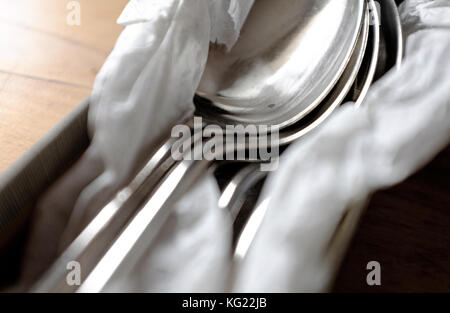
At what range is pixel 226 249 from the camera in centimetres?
15

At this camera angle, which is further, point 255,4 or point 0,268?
point 255,4

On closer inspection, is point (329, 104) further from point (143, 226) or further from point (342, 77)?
point (143, 226)

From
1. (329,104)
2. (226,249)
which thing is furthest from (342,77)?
(226,249)

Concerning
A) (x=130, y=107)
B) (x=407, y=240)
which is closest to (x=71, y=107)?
(x=130, y=107)

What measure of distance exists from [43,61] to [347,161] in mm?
146

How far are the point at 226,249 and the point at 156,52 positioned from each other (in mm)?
91

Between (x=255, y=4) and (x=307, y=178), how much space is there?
15 centimetres

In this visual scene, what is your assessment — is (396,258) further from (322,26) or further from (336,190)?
(322,26)

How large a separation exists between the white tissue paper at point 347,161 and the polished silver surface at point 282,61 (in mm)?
32

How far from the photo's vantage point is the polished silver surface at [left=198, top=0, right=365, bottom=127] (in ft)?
0.75

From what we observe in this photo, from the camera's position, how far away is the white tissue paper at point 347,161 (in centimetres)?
14

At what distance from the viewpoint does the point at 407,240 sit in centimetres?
18

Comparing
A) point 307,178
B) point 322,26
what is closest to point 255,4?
point 322,26

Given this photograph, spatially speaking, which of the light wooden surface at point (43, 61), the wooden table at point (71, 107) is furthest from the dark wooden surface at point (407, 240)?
the light wooden surface at point (43, 61)
